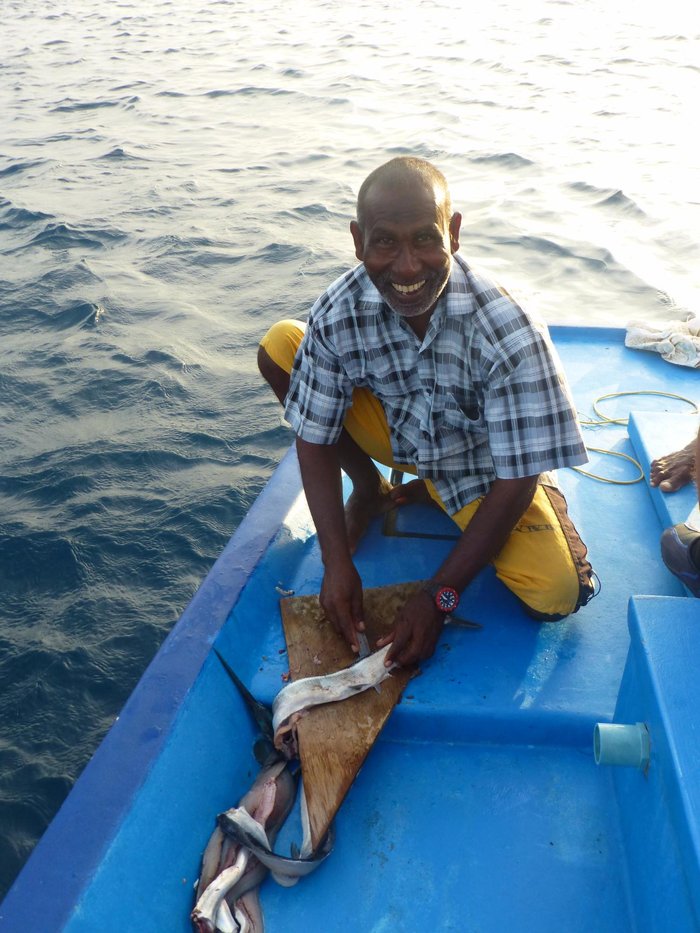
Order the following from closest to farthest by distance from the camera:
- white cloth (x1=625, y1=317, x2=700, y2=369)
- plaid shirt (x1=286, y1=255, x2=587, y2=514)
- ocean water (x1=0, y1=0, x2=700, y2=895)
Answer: plaid shirt (x1=286, y1=255, x2=587, y2=514)
ocean water (x1=0, y1=0, x2=700, y2=895)
white cloth (x1=625, y1=317, x2=700, y2=369)

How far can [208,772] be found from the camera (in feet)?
6.73

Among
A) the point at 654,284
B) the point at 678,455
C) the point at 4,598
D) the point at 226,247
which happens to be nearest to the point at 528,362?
the point at 678,455

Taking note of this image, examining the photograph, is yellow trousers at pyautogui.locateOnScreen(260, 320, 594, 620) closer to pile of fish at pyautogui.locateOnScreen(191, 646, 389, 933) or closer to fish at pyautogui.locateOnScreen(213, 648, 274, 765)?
pile of fish at pyautogui.locateOnScreen(191, 646, 389, 933)

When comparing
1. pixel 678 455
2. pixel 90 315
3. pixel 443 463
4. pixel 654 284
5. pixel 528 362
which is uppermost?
pixel 528 362

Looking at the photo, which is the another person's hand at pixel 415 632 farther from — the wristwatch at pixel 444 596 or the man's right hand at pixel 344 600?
the man's right hand at pixel 344 600

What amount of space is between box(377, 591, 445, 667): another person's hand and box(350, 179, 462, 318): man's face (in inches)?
29.9

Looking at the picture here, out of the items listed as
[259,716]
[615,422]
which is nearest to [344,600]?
[259,716]

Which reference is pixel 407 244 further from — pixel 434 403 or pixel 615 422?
pixel 615 422

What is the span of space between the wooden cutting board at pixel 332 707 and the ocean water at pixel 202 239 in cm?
88

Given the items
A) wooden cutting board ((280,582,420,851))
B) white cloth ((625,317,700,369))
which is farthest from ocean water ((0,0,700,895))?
wooden cutting board ((280,582,420,851))

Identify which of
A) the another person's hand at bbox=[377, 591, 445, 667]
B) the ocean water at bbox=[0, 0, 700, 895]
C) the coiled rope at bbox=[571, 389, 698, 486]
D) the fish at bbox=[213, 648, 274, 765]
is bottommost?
the ocean water at bbox=[0, 0, 700, 895]

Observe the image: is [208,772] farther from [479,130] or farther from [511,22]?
[511,22]

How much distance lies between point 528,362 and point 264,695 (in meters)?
1.11

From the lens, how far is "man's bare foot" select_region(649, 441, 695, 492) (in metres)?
2.75
